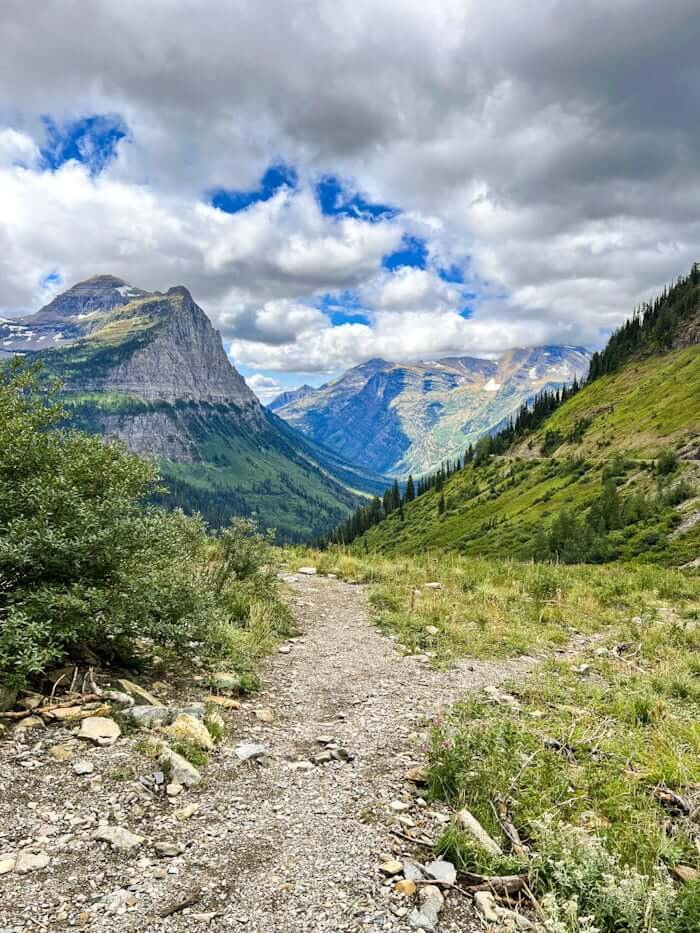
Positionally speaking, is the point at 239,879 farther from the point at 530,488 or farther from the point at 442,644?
the point at 530,488

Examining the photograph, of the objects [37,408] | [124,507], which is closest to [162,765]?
[124,507]

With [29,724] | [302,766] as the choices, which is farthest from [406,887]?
[29,724]

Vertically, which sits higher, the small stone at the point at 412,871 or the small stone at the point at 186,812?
the small stone at the point at 412,871

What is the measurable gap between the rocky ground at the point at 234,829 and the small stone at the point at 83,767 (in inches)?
0.5

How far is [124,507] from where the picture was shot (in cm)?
927

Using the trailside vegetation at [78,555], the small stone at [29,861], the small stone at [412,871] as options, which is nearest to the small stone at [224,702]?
the trailside vegetation at [78,555]

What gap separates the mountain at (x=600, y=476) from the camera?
227ft

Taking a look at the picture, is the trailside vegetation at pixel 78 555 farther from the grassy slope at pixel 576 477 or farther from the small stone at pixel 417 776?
the grassy slope at pixel 576 477

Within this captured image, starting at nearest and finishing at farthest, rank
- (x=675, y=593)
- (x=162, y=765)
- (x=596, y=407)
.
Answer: (x=162, y=765) → (x=675, y=593) → (x=596, y=407)

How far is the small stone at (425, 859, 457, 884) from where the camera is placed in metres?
4.63

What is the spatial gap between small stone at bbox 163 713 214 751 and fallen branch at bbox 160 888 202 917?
270 centimetres

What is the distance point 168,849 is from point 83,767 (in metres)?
1.91

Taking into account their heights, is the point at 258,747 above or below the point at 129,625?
below

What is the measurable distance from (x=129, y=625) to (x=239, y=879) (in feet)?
16.2
